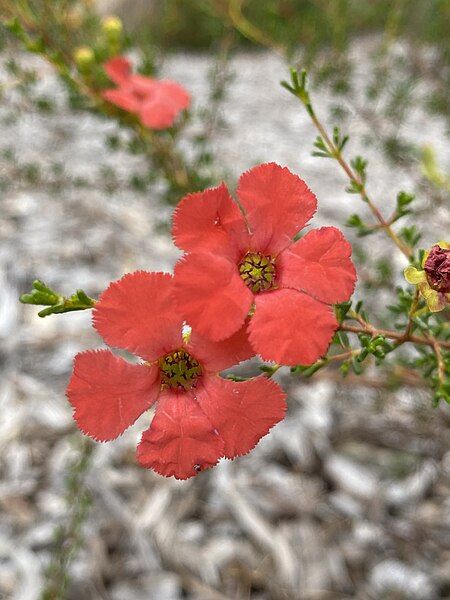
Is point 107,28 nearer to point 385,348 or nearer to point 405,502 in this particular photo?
point 385,348

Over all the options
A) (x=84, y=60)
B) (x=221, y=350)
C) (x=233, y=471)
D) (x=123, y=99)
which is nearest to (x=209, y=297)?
(x=221, y=350)

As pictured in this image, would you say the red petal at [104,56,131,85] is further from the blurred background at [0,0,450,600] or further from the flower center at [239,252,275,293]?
the flower center at [239,252,275,293]

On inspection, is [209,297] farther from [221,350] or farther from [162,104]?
[162,104]

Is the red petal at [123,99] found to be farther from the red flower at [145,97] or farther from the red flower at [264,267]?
the red flower at [264,267]

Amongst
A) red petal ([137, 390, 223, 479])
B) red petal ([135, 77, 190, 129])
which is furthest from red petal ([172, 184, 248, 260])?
red petal ([135, 77, 190, 129])

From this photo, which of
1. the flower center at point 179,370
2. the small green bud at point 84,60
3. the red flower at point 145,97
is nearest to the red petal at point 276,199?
the flower center at point 179,370

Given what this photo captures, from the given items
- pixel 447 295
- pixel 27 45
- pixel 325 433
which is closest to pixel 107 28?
pixel 27 45
